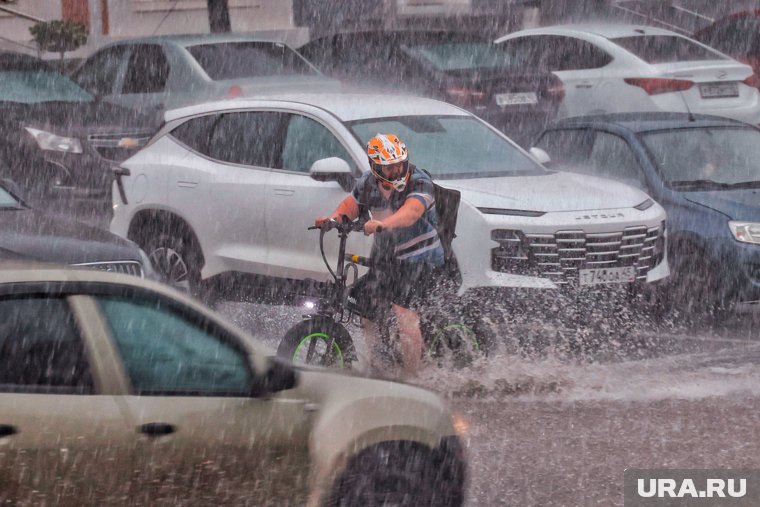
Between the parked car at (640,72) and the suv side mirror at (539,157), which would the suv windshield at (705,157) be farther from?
the parked car at (640,72)

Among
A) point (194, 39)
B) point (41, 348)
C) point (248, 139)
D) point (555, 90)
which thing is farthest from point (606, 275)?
point (194, 39)

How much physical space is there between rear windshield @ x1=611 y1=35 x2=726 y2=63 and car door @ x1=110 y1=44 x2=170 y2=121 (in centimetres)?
532

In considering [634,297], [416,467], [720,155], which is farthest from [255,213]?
[416,467]

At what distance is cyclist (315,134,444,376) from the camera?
8.45 meters

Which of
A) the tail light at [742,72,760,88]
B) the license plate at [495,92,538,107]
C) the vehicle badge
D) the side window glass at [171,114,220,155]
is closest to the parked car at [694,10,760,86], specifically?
the tail light at [742,72,760,88]

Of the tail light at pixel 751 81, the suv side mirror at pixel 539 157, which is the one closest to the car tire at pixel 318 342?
the suv side mirror at pixel 539 157

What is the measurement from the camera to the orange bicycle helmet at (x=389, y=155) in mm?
8430

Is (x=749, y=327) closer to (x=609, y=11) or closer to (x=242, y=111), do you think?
(x=242, y=111)

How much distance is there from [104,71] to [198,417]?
13007 millimetres

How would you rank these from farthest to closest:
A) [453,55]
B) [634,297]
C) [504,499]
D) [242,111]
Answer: [453,55] < [242,111] < [634,297] < [504,499]

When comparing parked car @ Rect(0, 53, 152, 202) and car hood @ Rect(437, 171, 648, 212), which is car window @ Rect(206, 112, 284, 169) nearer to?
car hood @ Rect(437, 171, 648, 212)

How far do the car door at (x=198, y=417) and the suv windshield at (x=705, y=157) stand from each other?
6653 millimetres

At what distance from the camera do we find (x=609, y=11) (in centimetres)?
2917

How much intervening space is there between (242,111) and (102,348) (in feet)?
20.6
